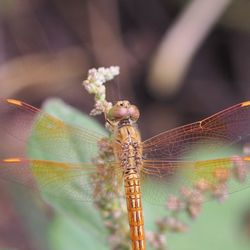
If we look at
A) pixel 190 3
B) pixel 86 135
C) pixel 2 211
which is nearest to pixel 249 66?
pixel 190 3

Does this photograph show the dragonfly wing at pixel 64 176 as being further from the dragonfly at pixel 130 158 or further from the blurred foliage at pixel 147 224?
the blurred foliage at pixel 147 224

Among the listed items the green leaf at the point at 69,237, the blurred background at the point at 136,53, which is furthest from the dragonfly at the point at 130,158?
the blurred background at the point at 136,53

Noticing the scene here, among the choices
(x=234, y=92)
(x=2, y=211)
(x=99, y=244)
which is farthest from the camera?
(x=234, y=92)

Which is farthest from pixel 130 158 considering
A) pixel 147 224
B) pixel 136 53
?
pixel 136 53

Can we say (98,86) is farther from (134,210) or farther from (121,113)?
(134,210)

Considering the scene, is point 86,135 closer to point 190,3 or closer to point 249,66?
point 190,3

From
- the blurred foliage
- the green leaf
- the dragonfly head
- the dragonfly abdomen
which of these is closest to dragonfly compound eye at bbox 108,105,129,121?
the dragonfly head
